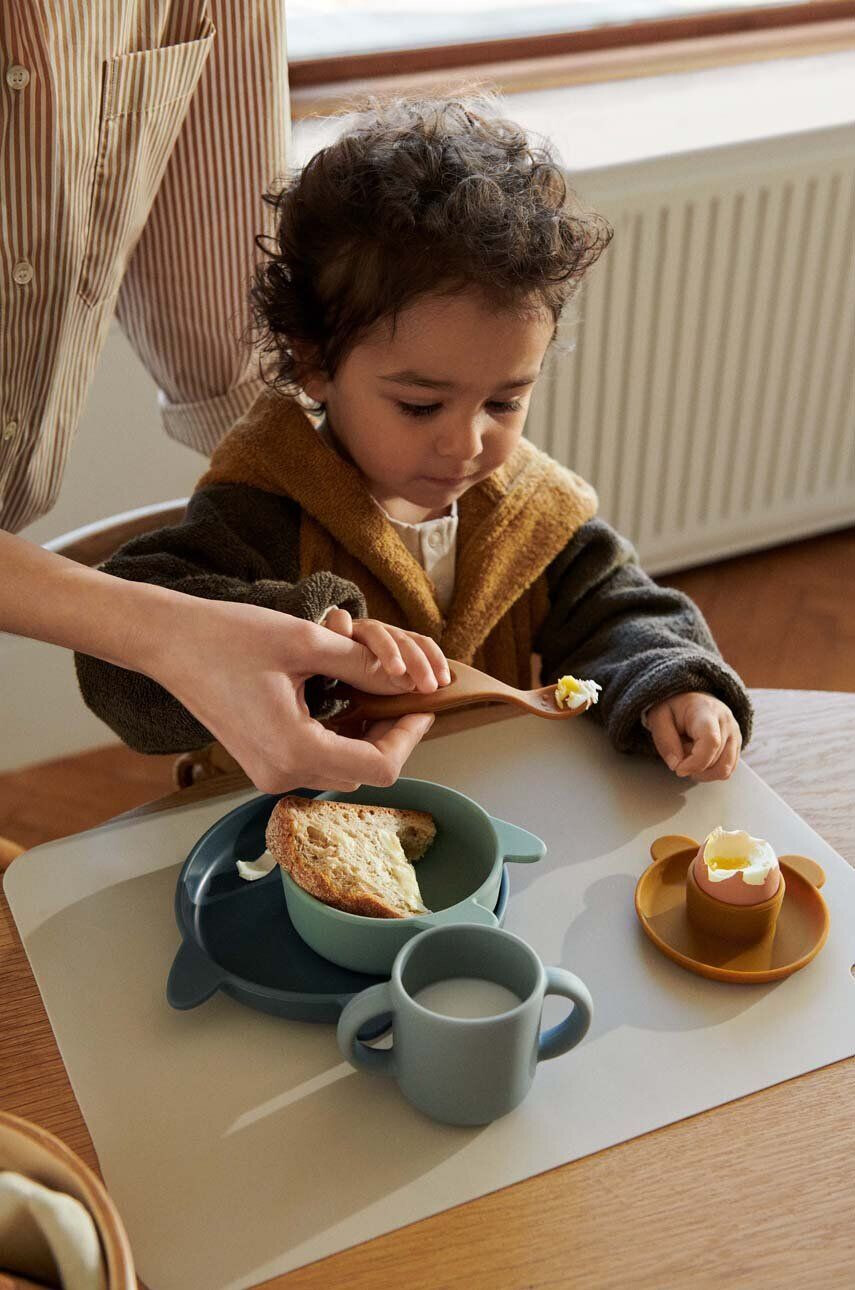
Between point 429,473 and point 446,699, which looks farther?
point 429,473

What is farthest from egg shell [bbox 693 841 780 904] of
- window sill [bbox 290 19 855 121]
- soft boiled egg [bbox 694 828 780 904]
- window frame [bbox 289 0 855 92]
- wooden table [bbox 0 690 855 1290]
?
window frame [bbox 289 0 855 92]

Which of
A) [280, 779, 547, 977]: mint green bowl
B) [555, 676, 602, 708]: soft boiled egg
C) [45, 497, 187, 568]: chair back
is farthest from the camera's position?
[45, 497, 187, 568]: chair back

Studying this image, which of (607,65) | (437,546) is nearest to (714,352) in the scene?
(607,65)

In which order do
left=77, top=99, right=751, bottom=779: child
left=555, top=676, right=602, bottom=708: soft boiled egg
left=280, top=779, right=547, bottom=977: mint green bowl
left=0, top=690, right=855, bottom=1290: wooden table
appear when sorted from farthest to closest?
left=77, top=99, right=751, bottom=779: child < left=555, top=676, right=602, bottom=708: soft boiled egg < left=280, top=779, right=547, bottom=977: mint green bowl < left=0, top=690, right=855, bottom=1290: wooden table

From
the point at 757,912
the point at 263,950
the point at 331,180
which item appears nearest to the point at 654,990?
the point at 757,912

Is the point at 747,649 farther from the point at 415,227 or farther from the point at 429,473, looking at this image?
the point at 415,227

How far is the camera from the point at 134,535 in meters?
1.37

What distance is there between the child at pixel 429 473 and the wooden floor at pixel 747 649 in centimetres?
112

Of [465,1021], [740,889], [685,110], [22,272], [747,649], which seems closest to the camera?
[465,1021]

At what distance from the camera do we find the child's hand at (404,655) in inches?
36.5

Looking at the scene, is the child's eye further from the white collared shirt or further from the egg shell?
the egg shell

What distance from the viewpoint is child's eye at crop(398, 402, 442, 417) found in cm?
117

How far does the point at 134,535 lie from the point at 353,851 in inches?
23.3

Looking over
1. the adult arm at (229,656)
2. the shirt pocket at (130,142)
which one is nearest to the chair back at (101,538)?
the shirt pocket at (130,142)
